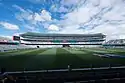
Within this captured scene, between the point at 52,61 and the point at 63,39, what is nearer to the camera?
the point at 52,61

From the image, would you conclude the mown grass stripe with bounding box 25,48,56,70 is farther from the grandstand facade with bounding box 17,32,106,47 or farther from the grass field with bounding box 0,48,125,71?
the grandstand facade with bounding box 17,32,106,47

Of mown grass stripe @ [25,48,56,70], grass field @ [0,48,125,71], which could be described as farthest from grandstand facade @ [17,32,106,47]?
mown grass stripe @ [25,48,56,70]

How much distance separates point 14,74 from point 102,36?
502ft

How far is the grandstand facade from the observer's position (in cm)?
13662

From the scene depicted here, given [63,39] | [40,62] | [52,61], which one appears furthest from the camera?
[63,39]

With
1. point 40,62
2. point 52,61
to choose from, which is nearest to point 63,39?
point 52,61

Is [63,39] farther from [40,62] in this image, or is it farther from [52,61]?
[40,62]

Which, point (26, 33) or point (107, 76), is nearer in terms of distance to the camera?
point (107, 76)

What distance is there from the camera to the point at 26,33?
155000 mm

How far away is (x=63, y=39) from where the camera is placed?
15000cm

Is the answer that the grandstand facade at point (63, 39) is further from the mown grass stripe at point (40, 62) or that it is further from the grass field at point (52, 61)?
the mown grass stripe at point (40, 62)

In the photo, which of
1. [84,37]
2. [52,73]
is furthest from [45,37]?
[52,73]

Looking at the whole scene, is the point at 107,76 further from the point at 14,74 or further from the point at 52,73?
the point at 14,74

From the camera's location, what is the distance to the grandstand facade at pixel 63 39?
13662 centimetres
